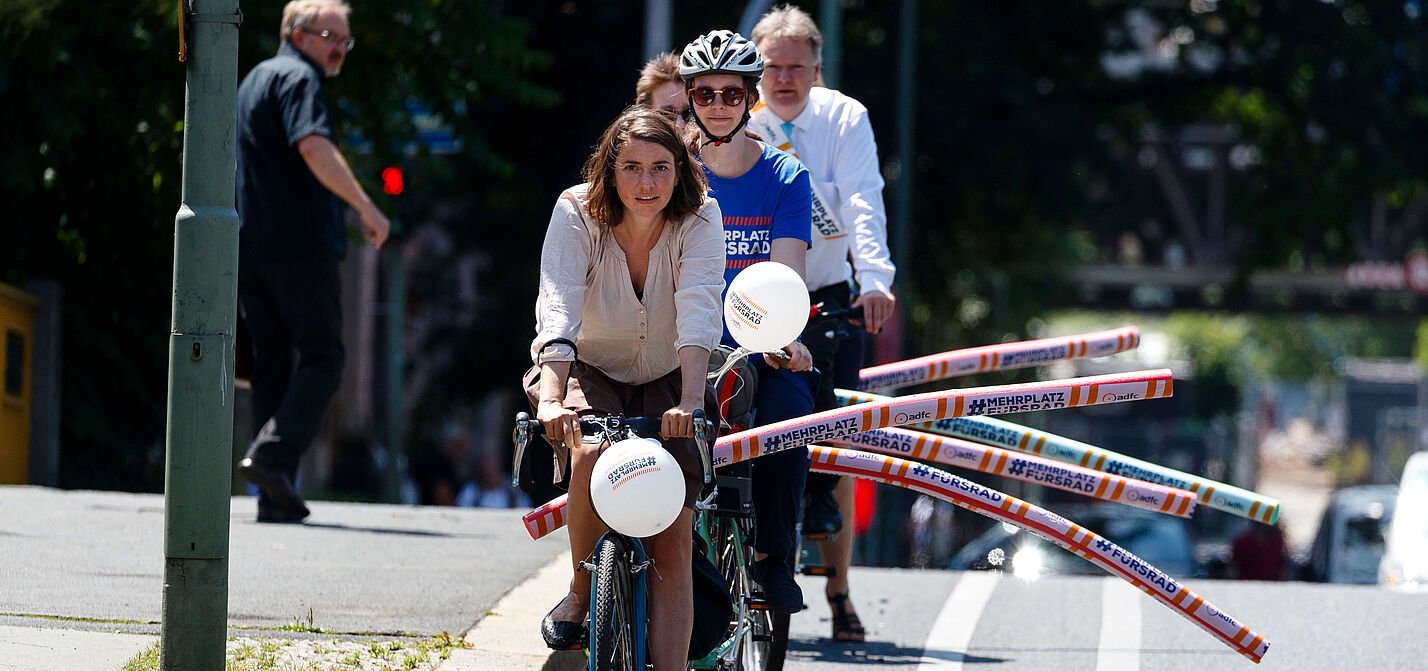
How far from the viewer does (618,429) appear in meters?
4.62

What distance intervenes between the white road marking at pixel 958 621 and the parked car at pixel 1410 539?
482 cm

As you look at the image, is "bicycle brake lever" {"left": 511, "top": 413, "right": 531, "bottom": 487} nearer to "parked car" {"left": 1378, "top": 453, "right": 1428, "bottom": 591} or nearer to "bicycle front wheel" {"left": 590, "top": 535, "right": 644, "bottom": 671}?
"bicycle front wheel" {"left": 590, "top": 535, "right": 644, "bottom": 671}

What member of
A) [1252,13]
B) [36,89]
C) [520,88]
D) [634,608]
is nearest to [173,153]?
[36,89]

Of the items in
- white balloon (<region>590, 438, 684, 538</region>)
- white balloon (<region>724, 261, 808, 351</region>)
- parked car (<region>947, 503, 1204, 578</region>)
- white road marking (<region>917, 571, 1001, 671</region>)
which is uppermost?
white balloon (<region>724, 261, 808, 351</region>)

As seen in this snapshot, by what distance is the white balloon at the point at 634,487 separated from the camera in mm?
4406

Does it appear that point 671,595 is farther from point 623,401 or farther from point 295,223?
point 295,223

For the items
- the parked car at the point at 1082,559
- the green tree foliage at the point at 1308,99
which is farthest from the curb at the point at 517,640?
the green tree foliage at the point at 1308,99

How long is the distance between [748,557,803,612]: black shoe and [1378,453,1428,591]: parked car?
28.1 feet

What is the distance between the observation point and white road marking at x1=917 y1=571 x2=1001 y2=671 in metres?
7.01

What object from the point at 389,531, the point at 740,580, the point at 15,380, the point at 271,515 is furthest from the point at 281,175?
the point at 15,380

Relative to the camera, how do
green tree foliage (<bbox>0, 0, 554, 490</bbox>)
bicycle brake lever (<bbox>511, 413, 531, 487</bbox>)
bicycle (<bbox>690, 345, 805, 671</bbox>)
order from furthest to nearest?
1. green tree foliage (<bbox>0, 0, 554, 490</bbox>)
2. bicycle (<bbox>690, 345, 805, 671</bbox>)
3. bicycle brake lever (<bbox>511, 413, 531, 487</bbox>)

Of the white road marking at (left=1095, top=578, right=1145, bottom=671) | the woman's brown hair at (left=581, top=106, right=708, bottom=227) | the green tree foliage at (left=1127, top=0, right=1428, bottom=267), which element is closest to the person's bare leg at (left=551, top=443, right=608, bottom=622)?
the woman's brown hair at (left=581, top=106, right=708, bottom=227)

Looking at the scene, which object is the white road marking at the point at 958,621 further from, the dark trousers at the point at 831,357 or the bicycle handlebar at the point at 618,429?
the bicycle handlebar at the point at 618,429

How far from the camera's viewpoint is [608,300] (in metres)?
4.86
